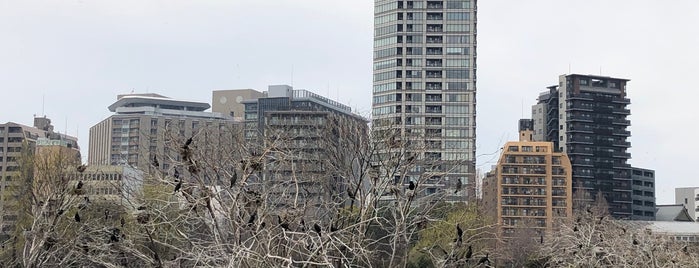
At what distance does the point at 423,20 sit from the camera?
69375mm

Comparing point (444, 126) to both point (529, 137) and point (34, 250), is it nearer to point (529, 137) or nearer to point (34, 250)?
point (529, 137)

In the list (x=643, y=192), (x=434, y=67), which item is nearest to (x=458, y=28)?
(x=434, y=67)

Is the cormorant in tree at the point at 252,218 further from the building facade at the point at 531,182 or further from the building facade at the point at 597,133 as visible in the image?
the building facade at the point at 597,133

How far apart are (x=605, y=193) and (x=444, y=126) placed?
2204 centimetres

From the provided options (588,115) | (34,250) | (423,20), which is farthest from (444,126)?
(34,250)

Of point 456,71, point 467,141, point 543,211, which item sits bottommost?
point 543,211

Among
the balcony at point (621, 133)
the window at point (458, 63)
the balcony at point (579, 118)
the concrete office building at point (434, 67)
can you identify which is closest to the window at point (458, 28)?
the concrete office building at point (434, 67)

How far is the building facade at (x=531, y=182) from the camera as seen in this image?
2771 inches

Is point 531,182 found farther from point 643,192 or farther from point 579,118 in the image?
point 643,192

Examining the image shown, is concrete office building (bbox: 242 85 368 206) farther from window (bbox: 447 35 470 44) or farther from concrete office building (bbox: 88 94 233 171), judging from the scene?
concrete office building (bbox: 88 94 233 171)

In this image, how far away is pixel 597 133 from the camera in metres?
83.6

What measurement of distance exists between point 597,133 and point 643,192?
38.8ft

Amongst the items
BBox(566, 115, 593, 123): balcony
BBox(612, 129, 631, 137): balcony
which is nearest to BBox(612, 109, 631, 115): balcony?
BBox(612, 129, 631, 137): balcony

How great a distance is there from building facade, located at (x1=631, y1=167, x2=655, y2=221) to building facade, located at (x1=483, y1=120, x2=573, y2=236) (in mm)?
19675
